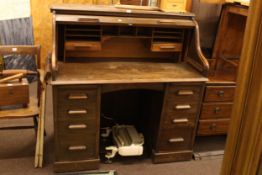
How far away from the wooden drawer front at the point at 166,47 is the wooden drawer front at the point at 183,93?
1.27ft

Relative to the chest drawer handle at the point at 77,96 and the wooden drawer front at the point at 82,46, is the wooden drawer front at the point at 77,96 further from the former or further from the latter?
the wooden drawer front at the point at 82,46

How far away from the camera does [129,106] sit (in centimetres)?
274

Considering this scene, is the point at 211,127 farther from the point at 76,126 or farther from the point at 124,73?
the point at 76,126

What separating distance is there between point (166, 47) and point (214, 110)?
0.68 meters

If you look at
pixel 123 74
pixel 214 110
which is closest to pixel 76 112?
pixel 123 74

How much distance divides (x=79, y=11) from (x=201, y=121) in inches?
53.5

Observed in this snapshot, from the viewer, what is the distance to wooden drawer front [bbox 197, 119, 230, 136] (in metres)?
2.53

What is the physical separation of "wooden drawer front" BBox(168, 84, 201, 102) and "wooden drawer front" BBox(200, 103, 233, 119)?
219 millimetres

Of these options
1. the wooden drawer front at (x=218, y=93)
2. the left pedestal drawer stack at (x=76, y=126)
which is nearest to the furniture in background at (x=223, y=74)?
the wooden drawer front at (x=218, y=93)

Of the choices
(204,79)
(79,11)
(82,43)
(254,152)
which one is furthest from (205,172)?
(254,152)

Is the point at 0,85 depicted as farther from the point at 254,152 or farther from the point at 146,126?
the point at 254,152

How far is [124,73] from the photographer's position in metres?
2.21

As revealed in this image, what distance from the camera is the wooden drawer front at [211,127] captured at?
8.31 ft

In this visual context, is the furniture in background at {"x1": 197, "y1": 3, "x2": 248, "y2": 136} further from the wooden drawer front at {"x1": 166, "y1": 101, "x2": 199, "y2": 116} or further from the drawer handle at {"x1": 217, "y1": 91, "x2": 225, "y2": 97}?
the wooden drawer front at {"x1": 166, "y1": 101, "x2": 199, "y2": 116}
